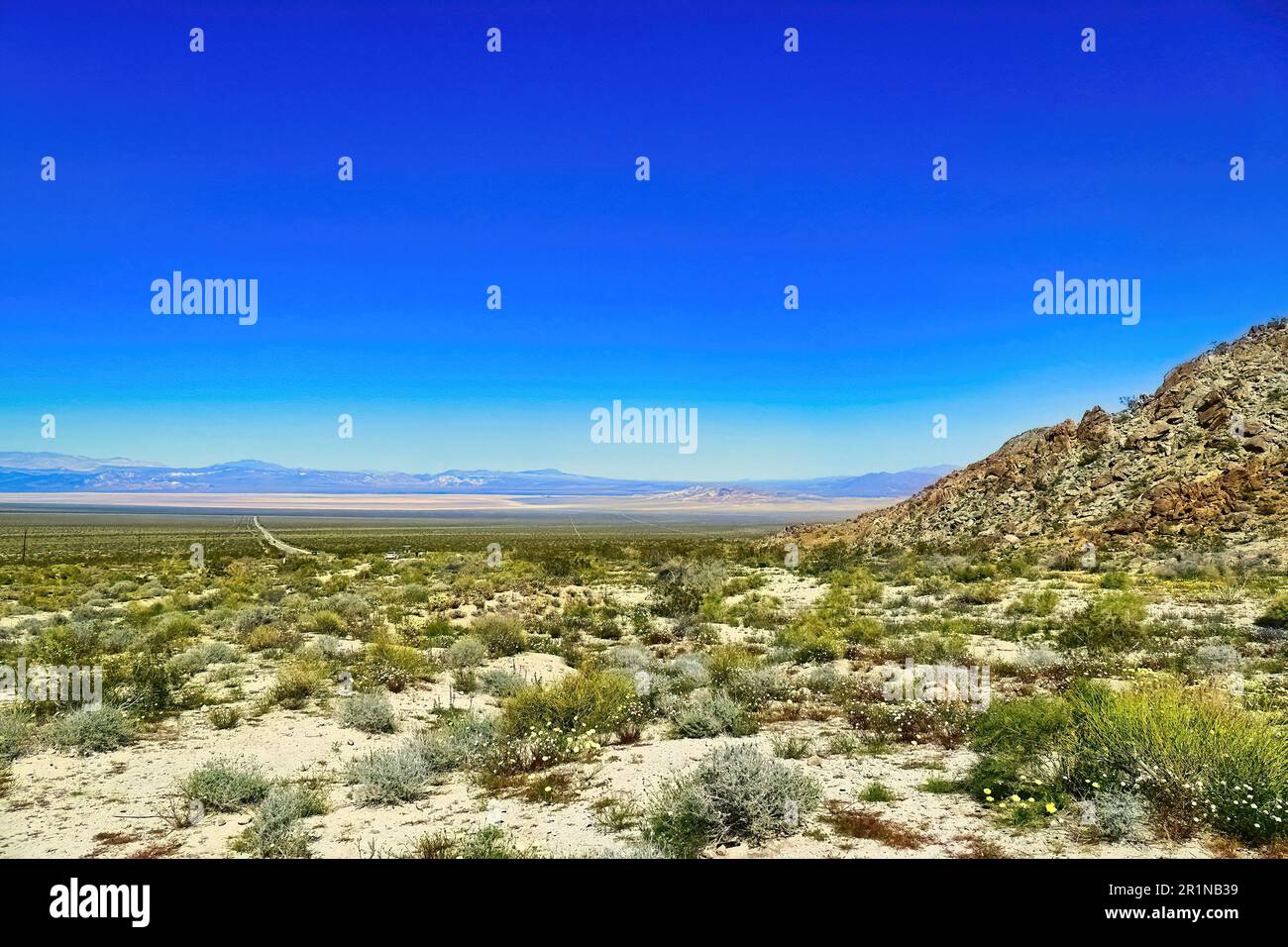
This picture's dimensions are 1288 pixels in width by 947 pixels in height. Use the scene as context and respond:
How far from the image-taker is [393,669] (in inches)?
490

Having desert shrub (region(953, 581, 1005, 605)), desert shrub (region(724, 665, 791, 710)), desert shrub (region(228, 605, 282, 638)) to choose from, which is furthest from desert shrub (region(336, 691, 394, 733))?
desert shrub (region(953, 581, 1005, 605))

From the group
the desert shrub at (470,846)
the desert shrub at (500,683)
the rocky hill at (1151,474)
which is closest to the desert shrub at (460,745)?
the desert shrub at (470,846)

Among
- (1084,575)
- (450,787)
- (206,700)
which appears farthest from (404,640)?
(1084,575)

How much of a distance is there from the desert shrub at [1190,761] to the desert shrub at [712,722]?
11.5 ft

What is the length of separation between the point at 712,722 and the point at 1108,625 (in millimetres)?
9651

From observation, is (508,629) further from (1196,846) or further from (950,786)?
(1196,846)

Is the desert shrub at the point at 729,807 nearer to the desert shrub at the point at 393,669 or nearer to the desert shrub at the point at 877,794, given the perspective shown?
the desert shrub at the point at 877,794

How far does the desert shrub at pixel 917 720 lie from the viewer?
7.98m

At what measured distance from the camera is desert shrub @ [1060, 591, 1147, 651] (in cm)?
1257

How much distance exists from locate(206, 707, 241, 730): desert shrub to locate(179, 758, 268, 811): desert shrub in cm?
281

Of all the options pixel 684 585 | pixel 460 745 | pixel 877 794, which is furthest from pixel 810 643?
pixel 684 585

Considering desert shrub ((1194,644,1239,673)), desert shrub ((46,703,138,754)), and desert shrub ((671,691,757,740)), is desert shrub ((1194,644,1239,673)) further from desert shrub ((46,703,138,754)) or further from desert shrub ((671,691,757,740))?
desert shrub ((46,703,138,754))
